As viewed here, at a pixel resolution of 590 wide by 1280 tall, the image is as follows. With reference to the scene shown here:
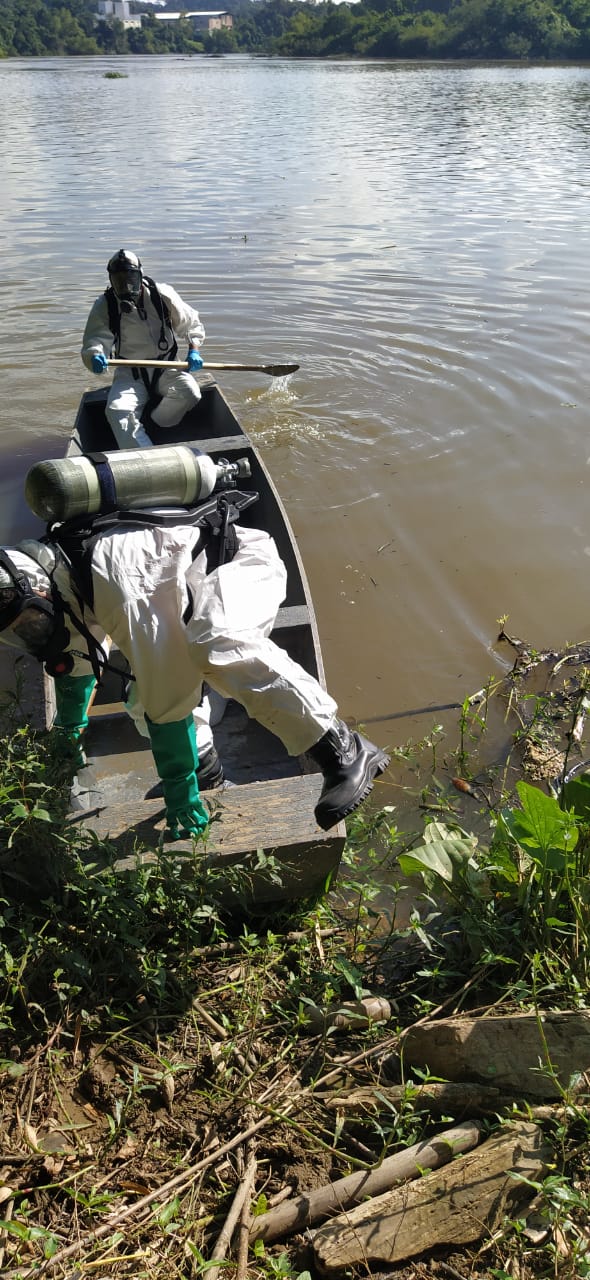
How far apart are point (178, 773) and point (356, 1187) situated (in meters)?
1.42

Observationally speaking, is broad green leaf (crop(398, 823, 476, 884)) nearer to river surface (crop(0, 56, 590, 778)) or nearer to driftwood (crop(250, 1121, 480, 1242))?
driftwood (crop(250, 1121, 480, 1242))

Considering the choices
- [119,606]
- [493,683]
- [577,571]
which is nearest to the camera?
[119,606]

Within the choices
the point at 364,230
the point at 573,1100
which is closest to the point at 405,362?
the point at 364,230

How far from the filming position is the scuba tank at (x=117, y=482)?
2.92 metres

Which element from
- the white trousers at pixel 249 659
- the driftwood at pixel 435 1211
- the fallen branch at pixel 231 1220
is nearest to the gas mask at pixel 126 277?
the white trousers at pixel 249 659

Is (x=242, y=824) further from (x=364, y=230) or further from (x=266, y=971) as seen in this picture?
(x=364, y=230)

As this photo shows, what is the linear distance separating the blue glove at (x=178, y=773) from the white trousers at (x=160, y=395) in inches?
167

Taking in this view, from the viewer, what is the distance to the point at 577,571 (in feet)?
19.6

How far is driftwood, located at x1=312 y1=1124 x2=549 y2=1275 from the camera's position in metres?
2.11

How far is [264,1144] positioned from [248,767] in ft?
6.49

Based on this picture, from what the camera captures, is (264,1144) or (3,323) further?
(3,323)

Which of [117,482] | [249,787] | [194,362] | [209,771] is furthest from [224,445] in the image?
[249,787]

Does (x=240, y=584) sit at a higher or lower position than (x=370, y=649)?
higher

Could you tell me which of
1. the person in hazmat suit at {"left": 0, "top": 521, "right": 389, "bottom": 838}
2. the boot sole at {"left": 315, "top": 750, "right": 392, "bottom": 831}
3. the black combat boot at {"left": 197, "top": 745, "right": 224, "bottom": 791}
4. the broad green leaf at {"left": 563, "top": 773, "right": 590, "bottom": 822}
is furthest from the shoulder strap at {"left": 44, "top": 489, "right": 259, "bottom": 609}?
the broad green leaf at {"left": 563, "top": 773, "right": 590, "bottom": 822}
